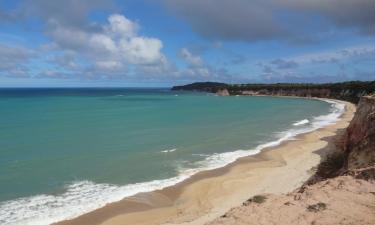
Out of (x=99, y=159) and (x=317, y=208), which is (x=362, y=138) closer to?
(x=317, y=208)

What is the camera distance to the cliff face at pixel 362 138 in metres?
14.1

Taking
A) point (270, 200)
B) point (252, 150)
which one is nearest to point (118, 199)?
point (270, 200)

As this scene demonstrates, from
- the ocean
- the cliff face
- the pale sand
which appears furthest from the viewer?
the ocean

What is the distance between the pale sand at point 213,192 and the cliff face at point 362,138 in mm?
2472

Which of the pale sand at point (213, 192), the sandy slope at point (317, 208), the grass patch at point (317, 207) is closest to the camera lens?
the sandy slope at point (317, 208)

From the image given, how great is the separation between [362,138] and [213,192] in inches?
266

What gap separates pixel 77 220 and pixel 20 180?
20.6 ft

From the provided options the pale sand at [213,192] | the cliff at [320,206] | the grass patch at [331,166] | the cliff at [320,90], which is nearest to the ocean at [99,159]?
the pale sand at [213,192]

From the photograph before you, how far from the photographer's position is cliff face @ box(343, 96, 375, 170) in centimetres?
1410

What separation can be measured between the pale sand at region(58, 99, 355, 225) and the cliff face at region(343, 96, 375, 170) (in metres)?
2.47

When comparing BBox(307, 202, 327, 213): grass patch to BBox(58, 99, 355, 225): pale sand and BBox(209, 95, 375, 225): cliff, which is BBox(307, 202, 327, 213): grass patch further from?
BBox(58, 99, 355, 225): pale sand

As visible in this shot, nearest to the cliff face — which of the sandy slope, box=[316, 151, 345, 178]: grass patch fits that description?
box=[316, 151, 345, 178]: grass patch

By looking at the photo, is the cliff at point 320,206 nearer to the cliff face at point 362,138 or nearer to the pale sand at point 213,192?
the cliff face at point 362,138

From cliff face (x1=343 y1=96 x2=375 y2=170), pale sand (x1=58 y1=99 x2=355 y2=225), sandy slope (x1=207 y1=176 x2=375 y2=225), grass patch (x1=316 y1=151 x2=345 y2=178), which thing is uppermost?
cliff face (x1=343 y1=96 x2=375 y2=170)
